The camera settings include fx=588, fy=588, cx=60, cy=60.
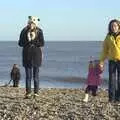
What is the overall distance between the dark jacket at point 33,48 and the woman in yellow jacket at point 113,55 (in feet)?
5.67

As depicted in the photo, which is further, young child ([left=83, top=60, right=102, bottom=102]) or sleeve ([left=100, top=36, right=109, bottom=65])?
young child ([left=83, top=60, right=102, bottom=102])

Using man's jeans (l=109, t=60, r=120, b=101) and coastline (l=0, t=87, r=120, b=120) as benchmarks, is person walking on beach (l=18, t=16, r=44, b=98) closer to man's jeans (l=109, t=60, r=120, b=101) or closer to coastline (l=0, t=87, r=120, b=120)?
coastline (l=0, t=87, r=120, b=120)

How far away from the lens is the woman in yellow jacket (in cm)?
1338

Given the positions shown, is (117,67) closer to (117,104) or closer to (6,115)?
(117,104)

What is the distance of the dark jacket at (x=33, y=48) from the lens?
1458 cm

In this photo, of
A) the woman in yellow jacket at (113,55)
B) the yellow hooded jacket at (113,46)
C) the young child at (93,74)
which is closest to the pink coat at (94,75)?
the young child at (93,74)

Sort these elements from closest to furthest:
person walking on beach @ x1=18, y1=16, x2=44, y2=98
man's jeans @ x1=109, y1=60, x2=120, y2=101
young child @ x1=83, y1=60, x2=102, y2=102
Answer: man's jeans @ x1=109, y1=60, x2=120, y2=101, person walking on beach @ x1=18, y1=16, x2=44, y2=98, young child @ x1=83, y1=60, x2=102, y2=102

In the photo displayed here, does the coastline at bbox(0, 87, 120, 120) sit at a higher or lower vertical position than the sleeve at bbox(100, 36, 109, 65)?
lower

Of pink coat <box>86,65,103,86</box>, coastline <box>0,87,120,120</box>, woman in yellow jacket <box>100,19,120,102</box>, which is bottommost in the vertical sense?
coastline <box>0,87,120,120</box>

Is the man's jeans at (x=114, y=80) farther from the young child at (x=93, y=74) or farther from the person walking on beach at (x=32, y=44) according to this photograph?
the young child at (x=93, y=74)

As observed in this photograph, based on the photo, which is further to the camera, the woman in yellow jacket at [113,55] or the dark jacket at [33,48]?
the dark jacket at [33,48]

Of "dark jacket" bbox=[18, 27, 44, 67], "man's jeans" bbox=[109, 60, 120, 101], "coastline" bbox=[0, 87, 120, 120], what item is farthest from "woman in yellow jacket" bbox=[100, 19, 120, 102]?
"dark jacket" bbox=[18, 27, 44, 67]

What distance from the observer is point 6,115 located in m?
12.6

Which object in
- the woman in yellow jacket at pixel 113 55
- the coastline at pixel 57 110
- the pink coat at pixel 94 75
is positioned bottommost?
the coastline at pixel 57 110
